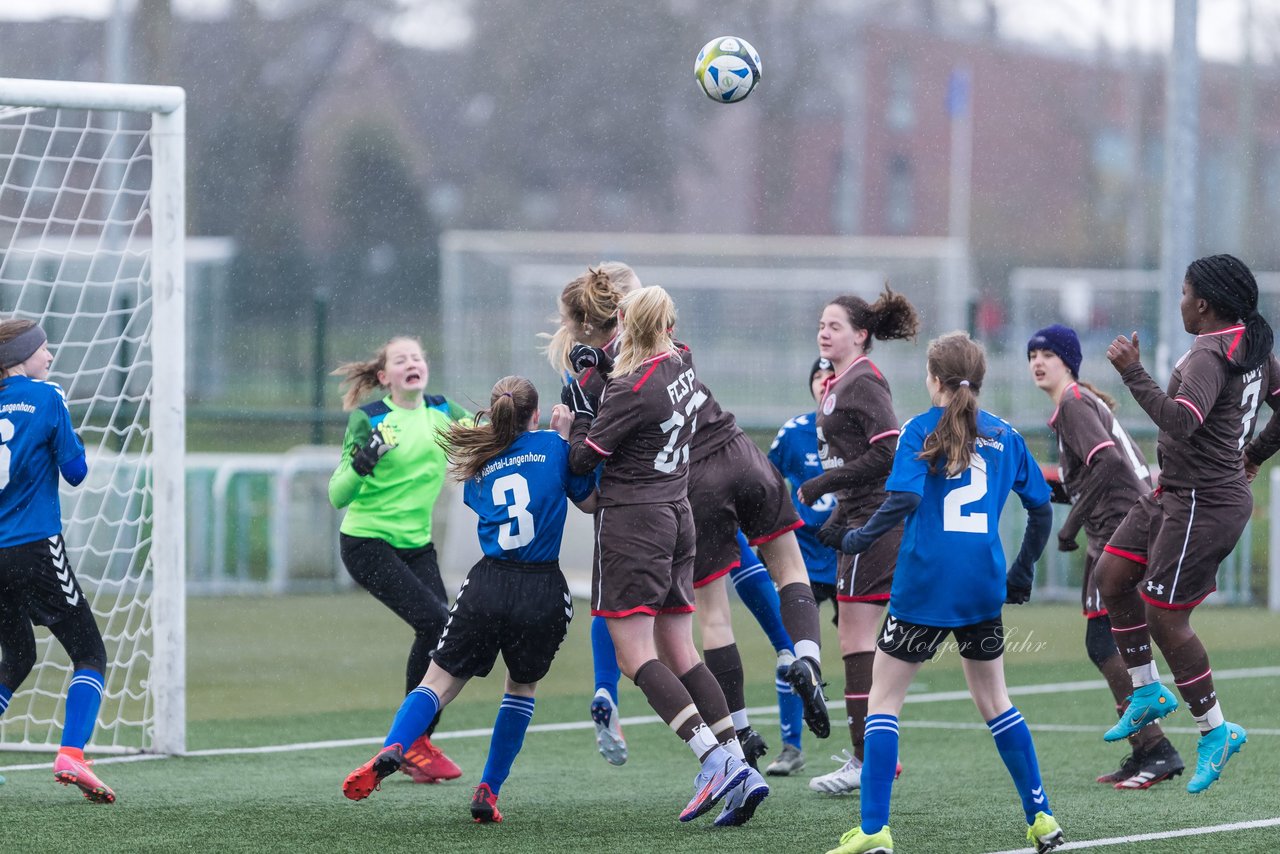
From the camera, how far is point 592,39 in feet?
74.8

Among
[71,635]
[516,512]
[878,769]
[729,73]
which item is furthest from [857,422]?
[71,635]

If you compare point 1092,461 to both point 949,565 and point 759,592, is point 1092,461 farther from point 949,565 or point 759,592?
point 949,565

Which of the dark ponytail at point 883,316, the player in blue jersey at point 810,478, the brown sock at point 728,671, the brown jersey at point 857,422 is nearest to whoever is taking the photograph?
the brown jersey at point 857,422

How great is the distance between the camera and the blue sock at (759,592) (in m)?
6.81

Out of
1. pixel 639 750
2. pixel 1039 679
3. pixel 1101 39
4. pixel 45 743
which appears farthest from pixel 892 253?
pixel 45 743

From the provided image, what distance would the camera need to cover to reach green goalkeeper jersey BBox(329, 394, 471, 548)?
22.2 ft

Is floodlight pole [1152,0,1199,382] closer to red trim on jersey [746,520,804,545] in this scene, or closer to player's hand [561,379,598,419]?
red trim on jersey [746,520,804,545]

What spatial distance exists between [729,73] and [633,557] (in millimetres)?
2798

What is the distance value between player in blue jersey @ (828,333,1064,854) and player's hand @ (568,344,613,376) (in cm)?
113

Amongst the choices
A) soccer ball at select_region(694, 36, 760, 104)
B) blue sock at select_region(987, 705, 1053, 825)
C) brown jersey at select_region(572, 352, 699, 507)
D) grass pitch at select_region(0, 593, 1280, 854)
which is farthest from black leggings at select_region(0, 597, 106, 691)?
soccer ball at select_region(694, 36, 760, 104)

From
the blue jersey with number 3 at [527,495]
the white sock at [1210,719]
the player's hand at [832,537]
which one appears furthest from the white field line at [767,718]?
the player's hand at [832,537]

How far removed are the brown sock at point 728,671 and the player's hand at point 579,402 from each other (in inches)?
51.1

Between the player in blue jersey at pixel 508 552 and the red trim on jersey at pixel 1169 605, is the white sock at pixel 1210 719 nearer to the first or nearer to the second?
the red trim on jersey at pixel 1169 605

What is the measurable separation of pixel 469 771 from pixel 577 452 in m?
2.07
